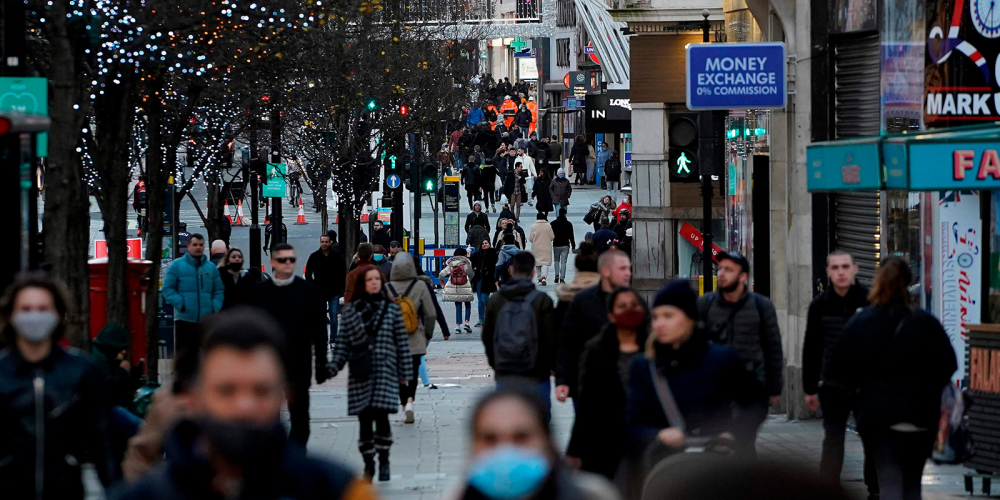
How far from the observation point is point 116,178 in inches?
667

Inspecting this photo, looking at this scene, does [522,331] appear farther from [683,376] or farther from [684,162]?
[684,162]

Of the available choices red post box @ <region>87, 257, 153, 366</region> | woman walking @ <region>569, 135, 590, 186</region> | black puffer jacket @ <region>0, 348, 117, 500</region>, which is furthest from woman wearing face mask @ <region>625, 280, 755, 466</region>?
woman walking @ <region>569, 135, 590, 186</region>

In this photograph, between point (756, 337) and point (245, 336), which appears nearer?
point (245, 336)

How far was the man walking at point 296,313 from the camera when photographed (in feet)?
36.3

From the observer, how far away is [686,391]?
6535mm

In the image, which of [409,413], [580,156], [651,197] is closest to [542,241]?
[651,197]

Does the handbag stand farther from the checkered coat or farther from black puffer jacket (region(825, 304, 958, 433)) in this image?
black puffer jacket (region(825, 304, 958, 433))

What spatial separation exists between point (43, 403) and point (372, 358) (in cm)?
512

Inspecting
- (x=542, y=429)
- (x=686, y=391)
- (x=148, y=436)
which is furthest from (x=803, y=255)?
(x=542, y=429)

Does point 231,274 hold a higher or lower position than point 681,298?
lower

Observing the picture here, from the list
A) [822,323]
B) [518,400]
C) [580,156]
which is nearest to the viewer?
[518,400]

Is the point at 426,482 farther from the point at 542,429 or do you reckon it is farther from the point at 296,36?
the point at 296,36

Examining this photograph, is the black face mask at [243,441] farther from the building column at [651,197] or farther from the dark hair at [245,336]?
the building column at [651,197]

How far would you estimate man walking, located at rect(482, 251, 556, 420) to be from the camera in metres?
10.6
